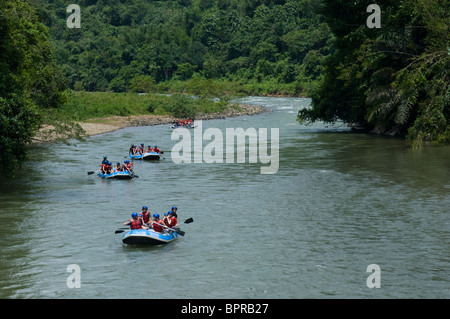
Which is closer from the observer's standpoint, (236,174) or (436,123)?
(436,123)

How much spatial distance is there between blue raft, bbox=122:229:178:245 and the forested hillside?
11485 centimetres

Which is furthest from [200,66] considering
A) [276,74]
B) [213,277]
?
[213,277]

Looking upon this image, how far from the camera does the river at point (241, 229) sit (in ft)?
65.6

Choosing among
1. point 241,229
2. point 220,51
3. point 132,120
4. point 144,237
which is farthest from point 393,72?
point 220,51

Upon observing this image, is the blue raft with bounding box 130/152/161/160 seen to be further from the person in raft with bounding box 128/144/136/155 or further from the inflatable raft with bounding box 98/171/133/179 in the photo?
the inflatable raft with bounding box 98/171/133/179

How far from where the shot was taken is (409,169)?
40.0m

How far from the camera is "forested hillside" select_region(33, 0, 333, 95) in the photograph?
14950 centimetres

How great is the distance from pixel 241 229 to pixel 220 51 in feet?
501

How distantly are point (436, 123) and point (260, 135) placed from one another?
89.9ft

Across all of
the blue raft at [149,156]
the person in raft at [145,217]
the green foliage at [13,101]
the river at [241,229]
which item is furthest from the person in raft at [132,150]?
the person in raft at [145,217]

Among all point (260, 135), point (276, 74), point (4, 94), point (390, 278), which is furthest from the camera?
point (276, 74)

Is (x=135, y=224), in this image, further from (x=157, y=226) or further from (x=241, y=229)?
(x=241, y=229)
